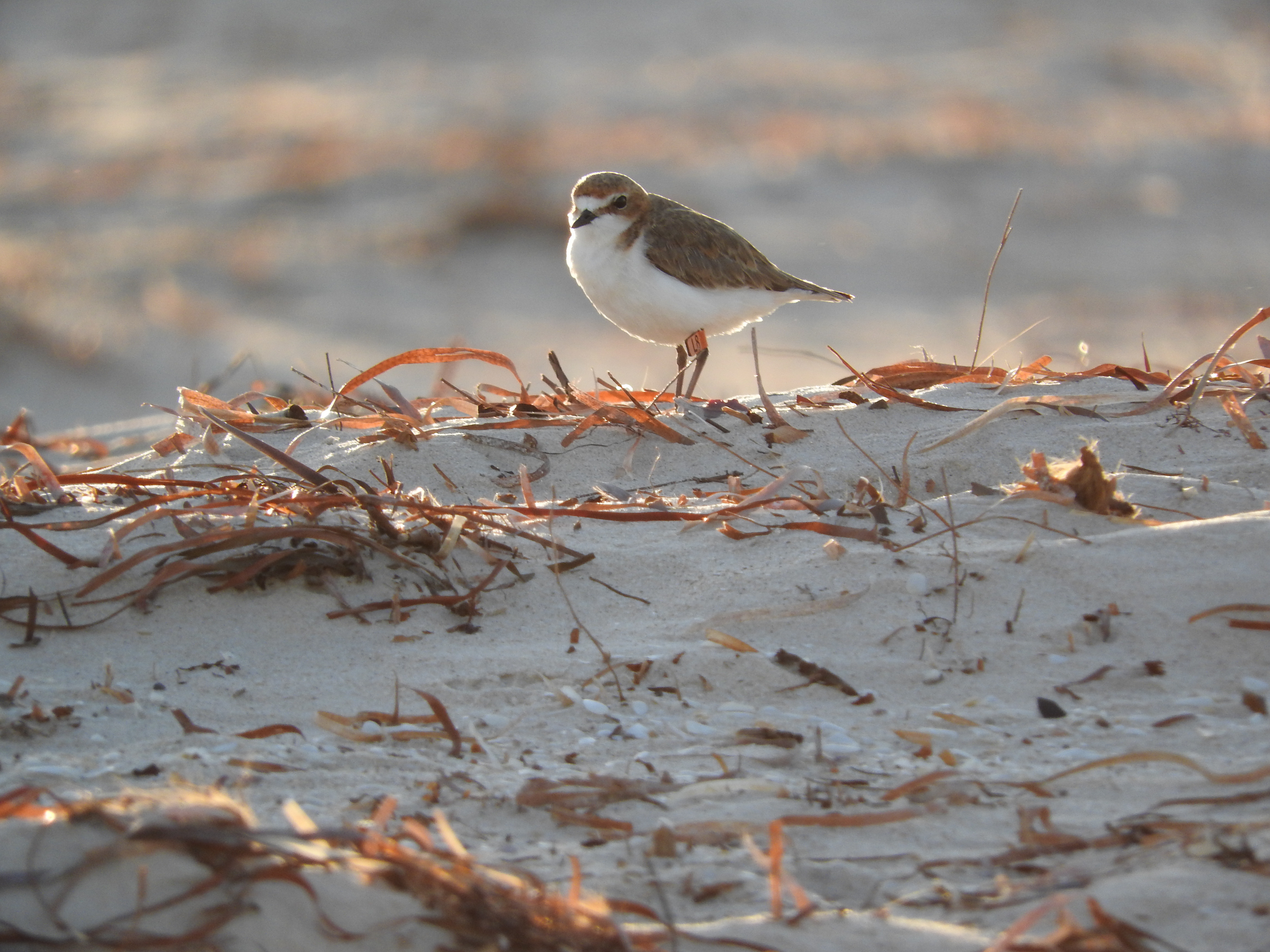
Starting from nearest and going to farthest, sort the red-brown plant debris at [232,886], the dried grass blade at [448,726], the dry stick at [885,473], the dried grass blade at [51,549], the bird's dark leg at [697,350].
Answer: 1. the red-brown plant debris at [232,886]
2. the dried grass blade at [448,726]
3. the dried grass blade at [51,549]
4. the dry stick at [885,473]
5. the bird's dark leg at [697,350]

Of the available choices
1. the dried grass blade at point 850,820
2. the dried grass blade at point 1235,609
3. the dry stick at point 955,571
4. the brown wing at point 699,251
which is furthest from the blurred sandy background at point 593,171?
the dried grass blade at point 850,820

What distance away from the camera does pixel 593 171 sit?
1596 centimetres

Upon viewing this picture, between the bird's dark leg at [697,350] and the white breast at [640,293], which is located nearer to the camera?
the white breast at [640,293]

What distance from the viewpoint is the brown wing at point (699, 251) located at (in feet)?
13.6

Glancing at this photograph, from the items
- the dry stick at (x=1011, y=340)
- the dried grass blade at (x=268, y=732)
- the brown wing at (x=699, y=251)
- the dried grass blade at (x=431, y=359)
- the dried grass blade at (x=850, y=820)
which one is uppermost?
the brown wing at (x=699, y=251)

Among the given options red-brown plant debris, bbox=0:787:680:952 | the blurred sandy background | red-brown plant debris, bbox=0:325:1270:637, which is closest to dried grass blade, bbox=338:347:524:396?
red-brown plant debris, bbox=0:325:1270:637

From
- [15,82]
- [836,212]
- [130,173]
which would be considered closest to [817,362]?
[836,212]

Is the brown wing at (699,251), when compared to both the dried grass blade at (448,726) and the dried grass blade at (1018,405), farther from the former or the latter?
the dried grass blade at (448,726)

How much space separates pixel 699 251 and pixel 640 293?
0.29 m

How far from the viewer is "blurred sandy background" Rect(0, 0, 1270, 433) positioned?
32.7 ft

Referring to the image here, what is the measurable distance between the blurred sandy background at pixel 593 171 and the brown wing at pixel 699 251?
1190mm

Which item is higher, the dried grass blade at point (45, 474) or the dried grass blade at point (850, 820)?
the dried grass blade at point (45, 474)

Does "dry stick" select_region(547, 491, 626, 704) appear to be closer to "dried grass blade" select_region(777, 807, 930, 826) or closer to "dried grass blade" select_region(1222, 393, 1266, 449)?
"dried grass blade" select_region(777, 807, 930, 826)

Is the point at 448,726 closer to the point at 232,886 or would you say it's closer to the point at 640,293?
the point at 232,886
